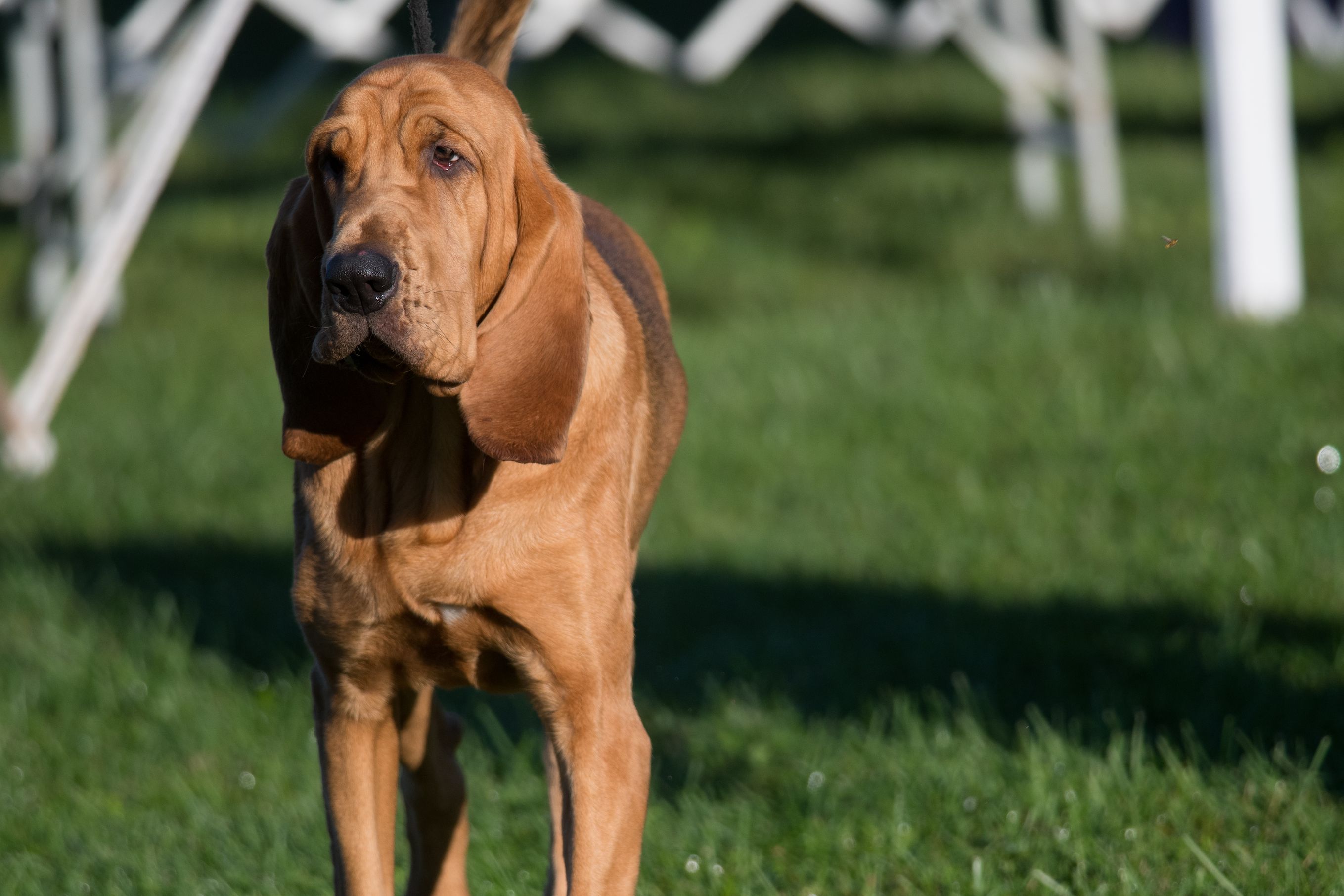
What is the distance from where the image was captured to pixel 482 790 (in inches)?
152

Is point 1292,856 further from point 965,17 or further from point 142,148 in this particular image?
point 965,17

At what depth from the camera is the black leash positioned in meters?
2.71

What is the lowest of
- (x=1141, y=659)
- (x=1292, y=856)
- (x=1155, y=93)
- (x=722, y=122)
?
(x=722, y=122)

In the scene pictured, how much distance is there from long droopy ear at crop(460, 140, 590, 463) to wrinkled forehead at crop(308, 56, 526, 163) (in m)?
0.10

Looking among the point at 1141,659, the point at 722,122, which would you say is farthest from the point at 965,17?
the point at 1141,659

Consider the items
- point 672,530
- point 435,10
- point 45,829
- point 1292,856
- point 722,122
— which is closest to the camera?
point 1292,856

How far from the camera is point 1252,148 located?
283 inches

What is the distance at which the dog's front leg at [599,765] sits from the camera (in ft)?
8.34

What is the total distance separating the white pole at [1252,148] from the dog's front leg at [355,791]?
5501mm

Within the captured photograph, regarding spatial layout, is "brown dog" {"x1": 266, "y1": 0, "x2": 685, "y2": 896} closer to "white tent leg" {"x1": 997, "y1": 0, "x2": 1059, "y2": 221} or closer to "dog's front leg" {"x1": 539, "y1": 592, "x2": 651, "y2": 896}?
"dog's front leg" {"x1": 539, "y1": 592, "x2": 651, "y2": 896}

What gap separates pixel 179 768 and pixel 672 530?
2.35 metres

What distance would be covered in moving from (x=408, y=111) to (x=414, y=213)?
0.63ft

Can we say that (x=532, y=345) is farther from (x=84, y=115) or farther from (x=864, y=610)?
(x=84, y=115)

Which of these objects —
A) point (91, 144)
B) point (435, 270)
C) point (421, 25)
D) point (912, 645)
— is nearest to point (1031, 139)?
point (91, 144)
